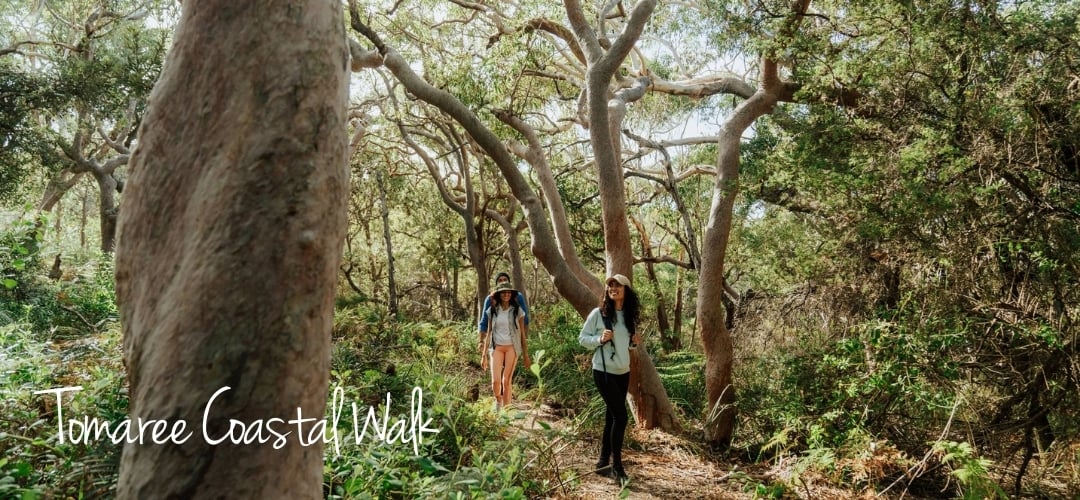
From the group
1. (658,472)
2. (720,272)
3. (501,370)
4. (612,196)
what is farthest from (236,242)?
(720,272)

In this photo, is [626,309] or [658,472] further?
[658,472]

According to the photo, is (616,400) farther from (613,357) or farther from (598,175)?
(598,175)

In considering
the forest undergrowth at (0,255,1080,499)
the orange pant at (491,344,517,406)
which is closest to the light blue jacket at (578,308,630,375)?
the forest undergrowth at (0,255,1080,499)

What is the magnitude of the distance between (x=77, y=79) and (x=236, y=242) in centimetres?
1431

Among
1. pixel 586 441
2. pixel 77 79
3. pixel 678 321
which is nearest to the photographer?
pixel 586 441

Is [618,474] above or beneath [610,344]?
beneath

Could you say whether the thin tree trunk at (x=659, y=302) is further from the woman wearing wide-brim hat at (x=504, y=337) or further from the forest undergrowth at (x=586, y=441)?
the woman wearing wide-brim hat at (x=504, y=337)

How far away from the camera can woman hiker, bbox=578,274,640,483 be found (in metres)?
5.36

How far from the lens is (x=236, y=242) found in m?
1.86

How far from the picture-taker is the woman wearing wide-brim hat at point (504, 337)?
7.02 m

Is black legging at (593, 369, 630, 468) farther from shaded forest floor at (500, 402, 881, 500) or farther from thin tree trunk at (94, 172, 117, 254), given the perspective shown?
thin tree trunk at (94, 172, 117, 254)

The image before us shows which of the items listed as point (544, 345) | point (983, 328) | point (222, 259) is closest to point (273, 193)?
point (222, 259)

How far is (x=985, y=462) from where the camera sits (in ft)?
15.5

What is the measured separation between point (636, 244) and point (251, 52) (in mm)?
13785
